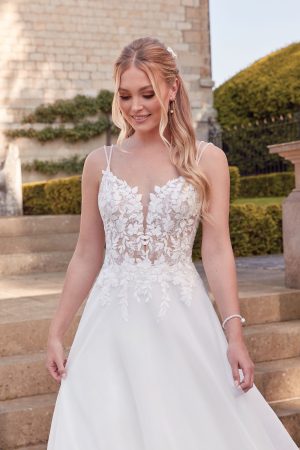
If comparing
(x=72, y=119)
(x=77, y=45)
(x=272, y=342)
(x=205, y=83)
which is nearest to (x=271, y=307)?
(x=272, y=342)

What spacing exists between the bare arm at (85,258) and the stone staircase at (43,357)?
1.69 metres

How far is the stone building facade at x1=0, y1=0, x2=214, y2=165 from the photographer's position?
1784 cm

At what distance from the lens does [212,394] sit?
2.34 meters

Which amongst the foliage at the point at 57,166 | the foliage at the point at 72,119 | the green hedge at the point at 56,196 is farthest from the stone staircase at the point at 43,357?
the foliage at the point at 72,119

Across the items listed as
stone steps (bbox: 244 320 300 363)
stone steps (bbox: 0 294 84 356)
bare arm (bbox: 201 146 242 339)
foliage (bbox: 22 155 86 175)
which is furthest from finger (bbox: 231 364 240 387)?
foliage (bbox: 22 155 86 175)

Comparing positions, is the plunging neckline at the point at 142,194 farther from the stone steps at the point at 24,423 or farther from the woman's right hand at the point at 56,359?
the stone steps at the point at 24,423

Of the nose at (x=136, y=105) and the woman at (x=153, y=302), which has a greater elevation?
the nose at (x=136, y=105)

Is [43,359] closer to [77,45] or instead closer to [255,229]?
[255,229]

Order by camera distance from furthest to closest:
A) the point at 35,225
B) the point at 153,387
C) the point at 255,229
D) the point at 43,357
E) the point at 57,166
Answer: the point at 57,166 → the point at 255,229 → the point at 35,225 → the point at 43,357 → the point at 153,387

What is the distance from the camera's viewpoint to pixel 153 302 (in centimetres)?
242

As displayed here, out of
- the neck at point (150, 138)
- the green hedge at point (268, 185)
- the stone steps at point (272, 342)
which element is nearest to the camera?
the neck at point (150, 138)

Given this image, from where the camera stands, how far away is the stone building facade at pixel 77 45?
17.8 meters

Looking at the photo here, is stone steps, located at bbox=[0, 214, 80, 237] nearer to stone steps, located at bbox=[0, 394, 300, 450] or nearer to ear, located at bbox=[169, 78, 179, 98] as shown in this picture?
stone steps, located at bbox=[0, 394, 300, 450]

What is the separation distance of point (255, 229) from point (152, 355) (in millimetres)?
7561
